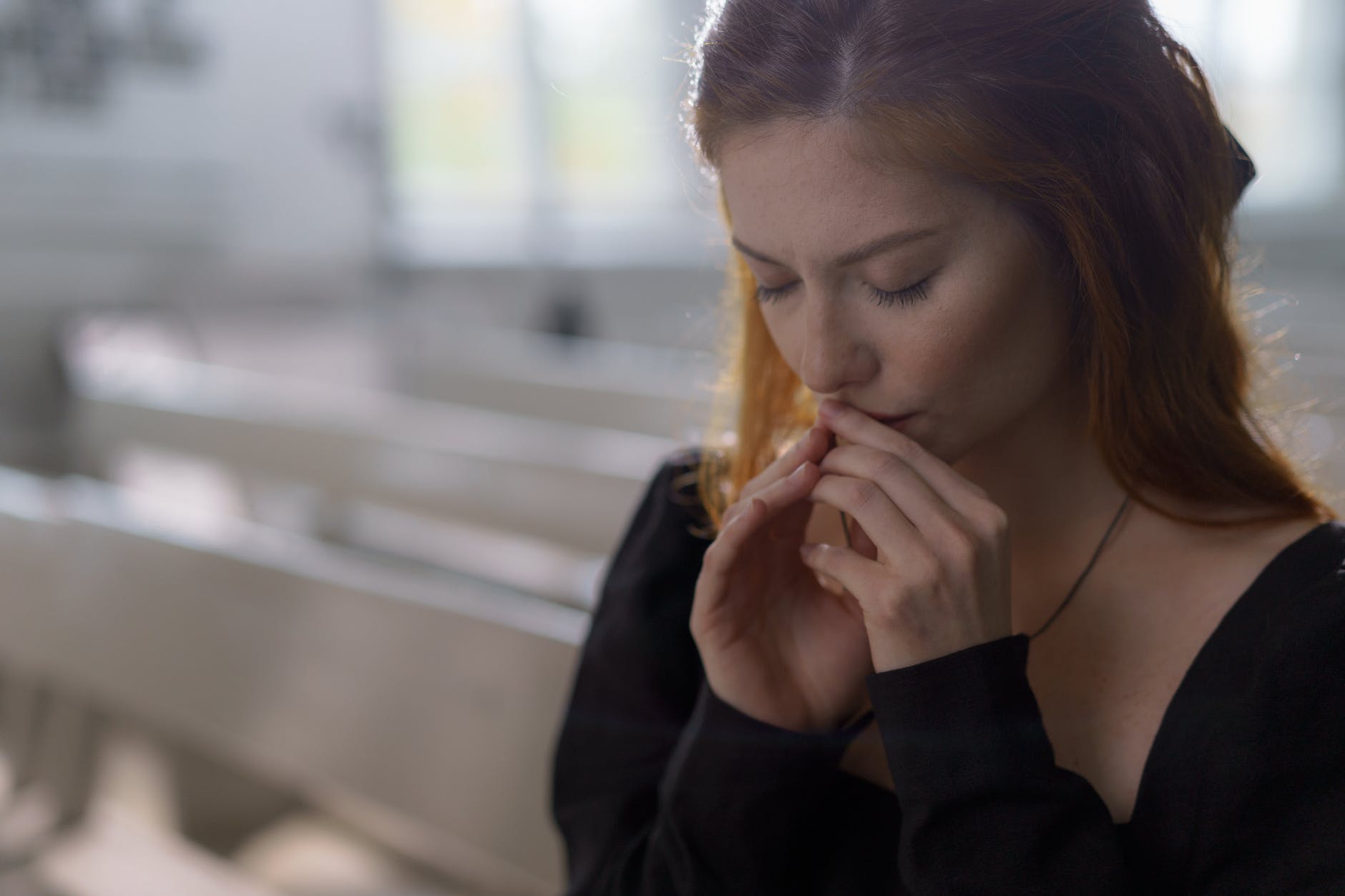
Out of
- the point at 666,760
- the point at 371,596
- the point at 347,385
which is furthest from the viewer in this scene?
the point at 347,385

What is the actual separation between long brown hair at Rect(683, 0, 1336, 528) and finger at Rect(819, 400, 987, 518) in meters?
0.15

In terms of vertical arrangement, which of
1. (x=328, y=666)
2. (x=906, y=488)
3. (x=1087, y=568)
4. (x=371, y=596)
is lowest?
(x=328, y=666)

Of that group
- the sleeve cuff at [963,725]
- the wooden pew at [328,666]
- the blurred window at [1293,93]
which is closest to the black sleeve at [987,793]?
the sleeve cuff at [963,725]

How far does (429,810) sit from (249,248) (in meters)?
3.88

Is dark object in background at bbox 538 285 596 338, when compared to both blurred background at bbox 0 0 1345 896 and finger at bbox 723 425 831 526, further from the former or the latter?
finger at bbox 723 425 831 526

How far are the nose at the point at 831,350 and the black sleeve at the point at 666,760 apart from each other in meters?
0.27

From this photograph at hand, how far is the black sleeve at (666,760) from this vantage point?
850mm

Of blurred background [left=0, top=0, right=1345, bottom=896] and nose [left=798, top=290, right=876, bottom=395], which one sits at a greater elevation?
nose [left=798, top=290, right=876, bottom=395]

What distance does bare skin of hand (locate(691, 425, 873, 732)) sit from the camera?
0.84 m

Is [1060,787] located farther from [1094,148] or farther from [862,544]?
[1094,148]

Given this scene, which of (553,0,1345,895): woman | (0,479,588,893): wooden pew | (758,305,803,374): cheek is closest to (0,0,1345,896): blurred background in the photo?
(0,479,588,893): wooden pew

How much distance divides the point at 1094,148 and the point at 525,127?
524 centimetres

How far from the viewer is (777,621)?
2.99 feet

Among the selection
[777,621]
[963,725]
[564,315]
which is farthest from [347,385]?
[963,725]
